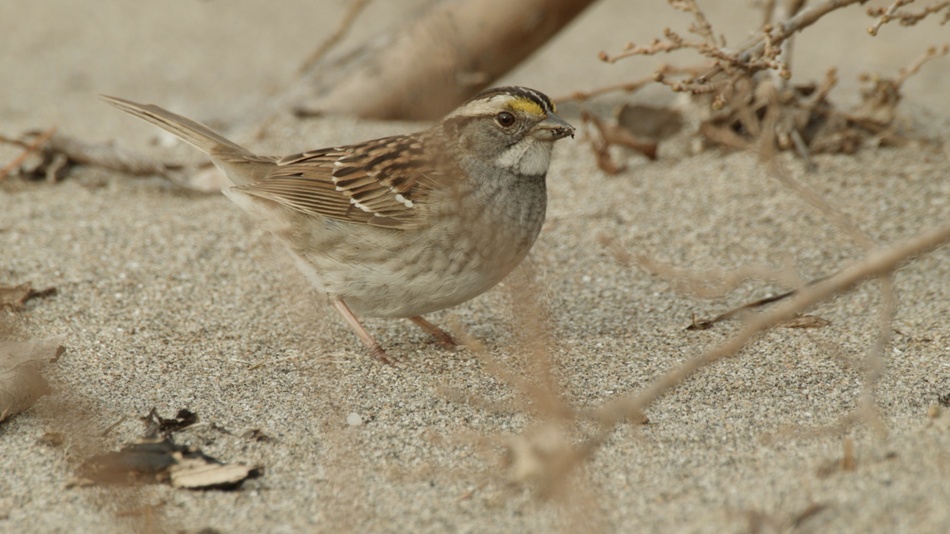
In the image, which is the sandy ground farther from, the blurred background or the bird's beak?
the bird's beak

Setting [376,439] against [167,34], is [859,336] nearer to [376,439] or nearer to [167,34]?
[376,439]

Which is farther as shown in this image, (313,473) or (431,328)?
(431,328)

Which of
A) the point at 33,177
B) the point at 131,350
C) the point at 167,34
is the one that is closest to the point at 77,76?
the point at 167,34

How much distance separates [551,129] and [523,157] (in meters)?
0.17

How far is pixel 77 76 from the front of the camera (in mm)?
8609

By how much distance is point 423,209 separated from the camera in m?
4.35

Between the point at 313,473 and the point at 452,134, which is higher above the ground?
the point at 452,134

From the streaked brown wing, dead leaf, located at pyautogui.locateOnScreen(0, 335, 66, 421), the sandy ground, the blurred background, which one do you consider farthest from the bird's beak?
the blurred background

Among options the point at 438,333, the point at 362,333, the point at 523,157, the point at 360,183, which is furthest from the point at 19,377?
the point at 523,157

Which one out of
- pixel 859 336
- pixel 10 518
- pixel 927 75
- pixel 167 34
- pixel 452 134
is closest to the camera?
pixel 10 518

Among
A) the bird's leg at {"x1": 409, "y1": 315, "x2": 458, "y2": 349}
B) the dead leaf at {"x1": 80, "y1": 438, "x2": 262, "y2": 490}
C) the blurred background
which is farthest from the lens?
the blurred background

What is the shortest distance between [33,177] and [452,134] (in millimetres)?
2961

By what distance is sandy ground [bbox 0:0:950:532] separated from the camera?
3041 mm

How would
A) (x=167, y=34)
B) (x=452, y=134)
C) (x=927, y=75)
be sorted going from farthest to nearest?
(x=167, y=34), (x=927, y=75), (x=452, y=134)
